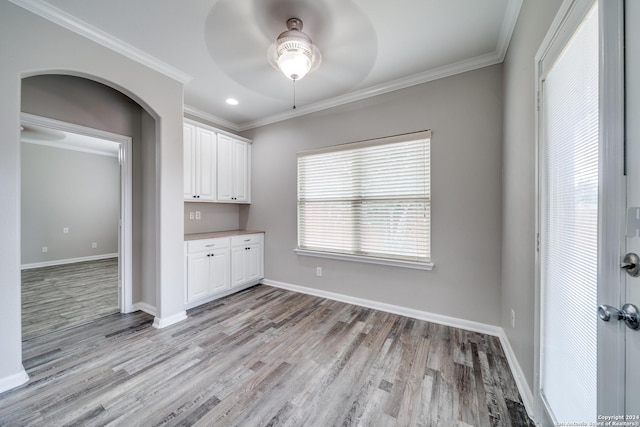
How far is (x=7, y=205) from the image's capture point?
1627 millimetres

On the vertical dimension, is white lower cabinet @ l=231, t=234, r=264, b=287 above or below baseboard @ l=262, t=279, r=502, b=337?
above

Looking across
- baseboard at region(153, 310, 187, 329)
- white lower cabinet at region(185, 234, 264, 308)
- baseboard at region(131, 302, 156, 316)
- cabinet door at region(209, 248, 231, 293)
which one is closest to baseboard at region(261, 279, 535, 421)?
white lower cabinet at region(185, 234, 264, 308)

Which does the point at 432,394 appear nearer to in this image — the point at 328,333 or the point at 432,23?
the point at 328,333

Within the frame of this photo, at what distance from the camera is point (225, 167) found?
364cm

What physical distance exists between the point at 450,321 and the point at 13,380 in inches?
145

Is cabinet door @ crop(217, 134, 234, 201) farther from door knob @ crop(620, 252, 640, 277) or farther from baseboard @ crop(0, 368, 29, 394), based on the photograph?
door knob @ crop(620, 252, 640, 277)

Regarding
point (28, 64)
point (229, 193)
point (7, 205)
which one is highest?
point (28, 64)

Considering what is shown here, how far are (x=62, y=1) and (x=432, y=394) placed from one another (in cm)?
387

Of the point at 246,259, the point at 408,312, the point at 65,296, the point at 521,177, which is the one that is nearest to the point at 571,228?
the point at 521,177

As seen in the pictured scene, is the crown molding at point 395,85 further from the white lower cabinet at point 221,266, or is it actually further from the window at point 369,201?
the white lower cabinet at point 221,266

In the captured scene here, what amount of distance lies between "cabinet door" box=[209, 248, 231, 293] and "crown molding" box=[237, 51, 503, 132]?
221 centimetres

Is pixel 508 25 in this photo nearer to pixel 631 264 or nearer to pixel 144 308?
pixel 631 264

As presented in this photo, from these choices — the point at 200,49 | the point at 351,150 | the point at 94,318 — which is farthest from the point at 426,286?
the point at 94,318

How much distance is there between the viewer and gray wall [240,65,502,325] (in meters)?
2.33
